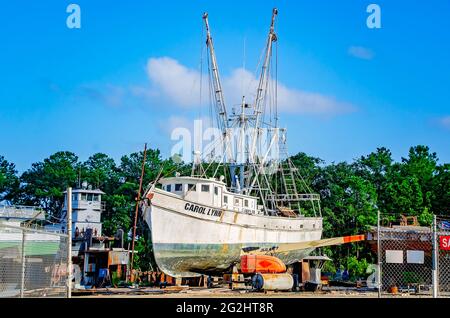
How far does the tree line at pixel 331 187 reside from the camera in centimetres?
7306

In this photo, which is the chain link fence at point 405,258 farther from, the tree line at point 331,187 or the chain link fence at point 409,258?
the tree line at point 331,187

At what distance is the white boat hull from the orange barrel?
12732 mm

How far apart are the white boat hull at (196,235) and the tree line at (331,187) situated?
19.2 metres

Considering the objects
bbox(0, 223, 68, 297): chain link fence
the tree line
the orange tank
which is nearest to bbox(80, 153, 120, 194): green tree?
the tree line

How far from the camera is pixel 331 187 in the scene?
89.8m

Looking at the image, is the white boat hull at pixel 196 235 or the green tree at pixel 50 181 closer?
the white boat hull at pixel 196 235

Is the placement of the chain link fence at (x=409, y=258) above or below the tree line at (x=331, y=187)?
below

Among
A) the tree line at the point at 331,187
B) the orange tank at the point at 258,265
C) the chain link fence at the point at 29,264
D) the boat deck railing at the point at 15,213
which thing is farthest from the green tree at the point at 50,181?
the orange tank at the point at 258,265

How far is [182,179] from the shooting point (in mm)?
47188

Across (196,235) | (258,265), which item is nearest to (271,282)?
(258,265)

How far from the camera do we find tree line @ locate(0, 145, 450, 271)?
73.1m

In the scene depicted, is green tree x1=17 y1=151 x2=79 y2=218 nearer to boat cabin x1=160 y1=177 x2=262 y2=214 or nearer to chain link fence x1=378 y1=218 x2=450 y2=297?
boat cabin x1=160 y1=177 x2=262 y2=214

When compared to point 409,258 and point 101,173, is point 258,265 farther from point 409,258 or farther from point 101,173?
point 101,173
